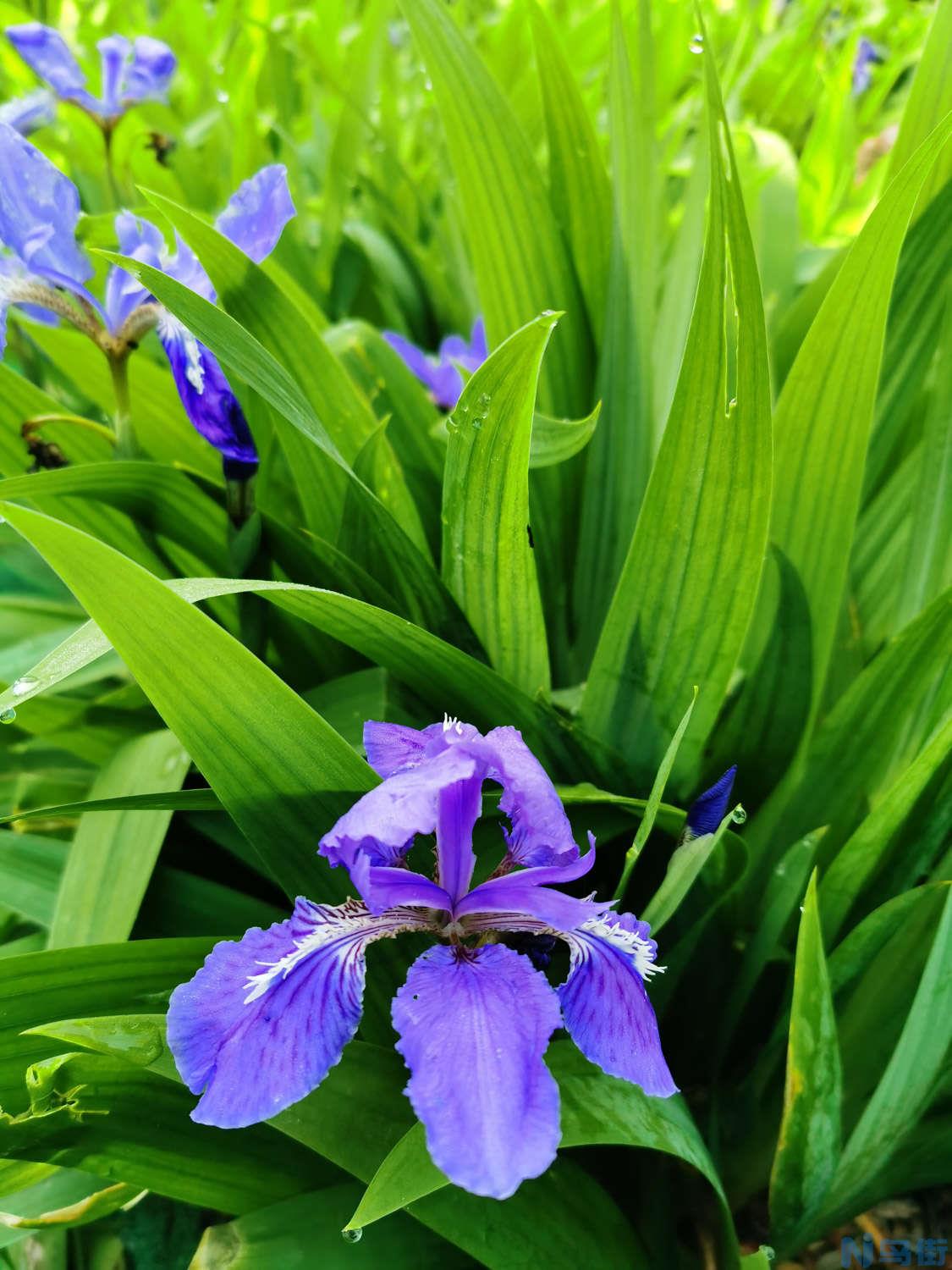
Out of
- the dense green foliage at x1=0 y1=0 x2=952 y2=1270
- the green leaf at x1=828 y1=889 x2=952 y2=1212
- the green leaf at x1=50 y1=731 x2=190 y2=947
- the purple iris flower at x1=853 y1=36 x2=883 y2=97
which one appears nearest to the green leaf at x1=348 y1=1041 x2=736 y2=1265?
the dense green foliage at x1=0 y1=0 x2=952 y2=1270

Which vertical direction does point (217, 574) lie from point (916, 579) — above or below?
below

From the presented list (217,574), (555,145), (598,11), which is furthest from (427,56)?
(598,11)

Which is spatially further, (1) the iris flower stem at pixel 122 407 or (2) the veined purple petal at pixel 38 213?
(1) the iris flower stem at pixel 122 407

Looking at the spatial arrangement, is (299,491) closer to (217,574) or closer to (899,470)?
(217,574)

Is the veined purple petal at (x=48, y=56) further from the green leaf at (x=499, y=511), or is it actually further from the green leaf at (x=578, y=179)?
the green leaf at (x=499, y=511)

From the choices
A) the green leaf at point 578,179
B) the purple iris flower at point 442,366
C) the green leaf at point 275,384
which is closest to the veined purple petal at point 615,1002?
the green leaf at point 275,384

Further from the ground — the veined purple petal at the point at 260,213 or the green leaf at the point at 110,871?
the veined purple petal at the point at 260,213
